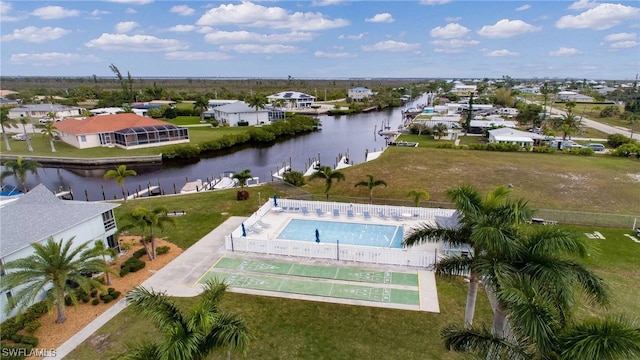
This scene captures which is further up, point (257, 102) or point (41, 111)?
point (257, 102)

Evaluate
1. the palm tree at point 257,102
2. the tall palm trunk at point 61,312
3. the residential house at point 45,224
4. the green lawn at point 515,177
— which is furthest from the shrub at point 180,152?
the tall palm trunk at point 61,312

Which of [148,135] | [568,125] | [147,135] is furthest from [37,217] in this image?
[568,125]

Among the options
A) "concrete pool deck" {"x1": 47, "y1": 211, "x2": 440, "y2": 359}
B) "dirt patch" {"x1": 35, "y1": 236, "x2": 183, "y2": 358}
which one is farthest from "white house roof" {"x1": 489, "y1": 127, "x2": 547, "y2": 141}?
"dirt patch" {"x1": 35, "y1": 236, "x2": 183, "y2": 358}

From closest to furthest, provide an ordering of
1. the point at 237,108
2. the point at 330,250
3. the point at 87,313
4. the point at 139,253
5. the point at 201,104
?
1. the point at 87,313
2. the point at 330,250
3. the point at 139,253
4. the point at 237,108
5. the point at 201,104

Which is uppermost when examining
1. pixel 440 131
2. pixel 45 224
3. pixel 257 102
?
pixel 257 102

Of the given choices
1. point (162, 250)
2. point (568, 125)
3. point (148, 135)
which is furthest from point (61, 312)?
point (568, 125)

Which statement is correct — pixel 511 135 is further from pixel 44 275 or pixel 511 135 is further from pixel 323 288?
pixel 44 275

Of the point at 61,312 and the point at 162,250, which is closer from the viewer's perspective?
the point at 61,312

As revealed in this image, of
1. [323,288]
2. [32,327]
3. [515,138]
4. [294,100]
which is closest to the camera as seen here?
[32,327]

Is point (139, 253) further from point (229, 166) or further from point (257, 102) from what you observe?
point (257, 102)
